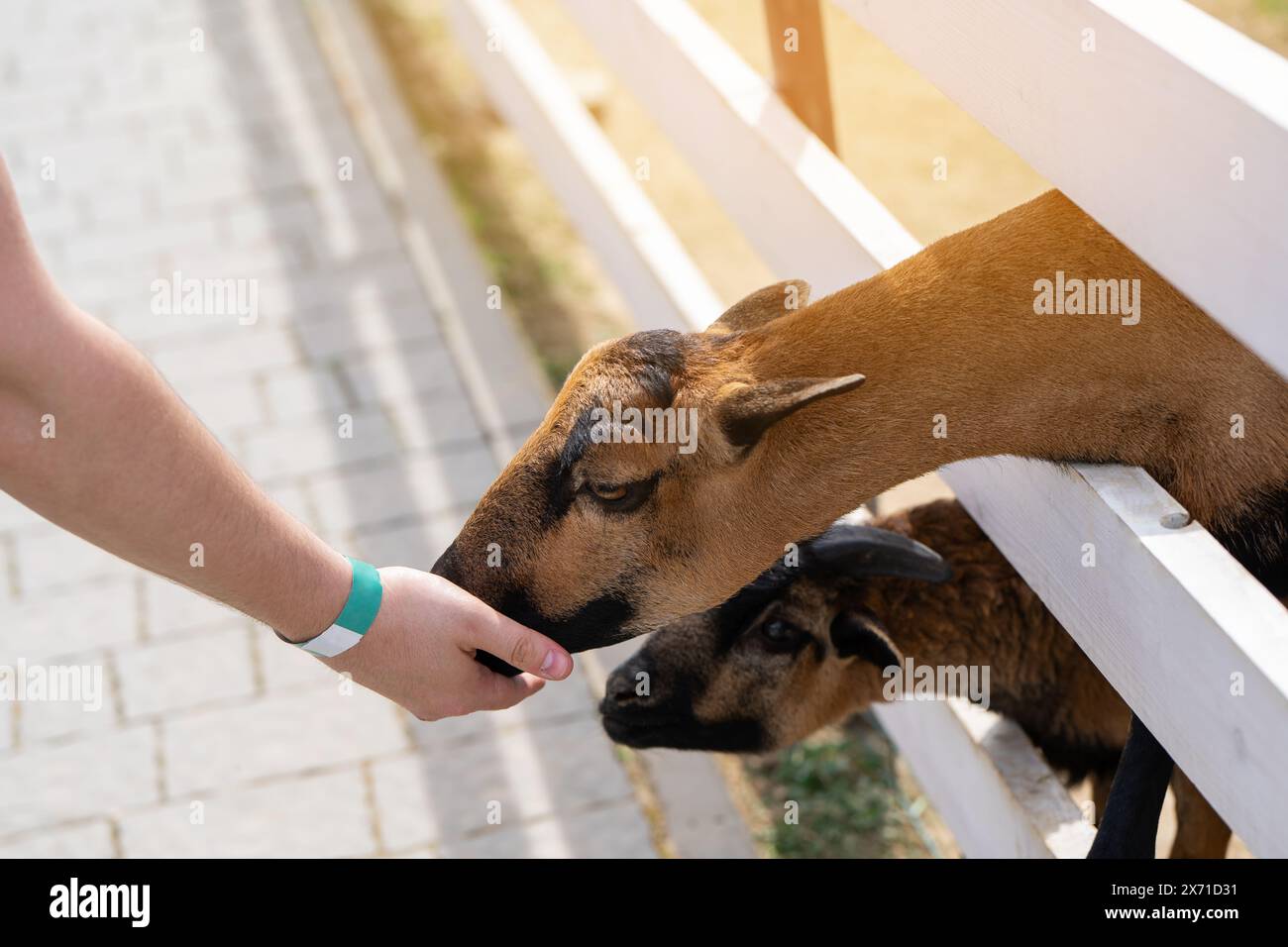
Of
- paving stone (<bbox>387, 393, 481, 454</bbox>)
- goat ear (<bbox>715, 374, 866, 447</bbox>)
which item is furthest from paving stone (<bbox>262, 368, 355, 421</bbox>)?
goat ear (<bbox>715, 374, 866, 447</bbox>)

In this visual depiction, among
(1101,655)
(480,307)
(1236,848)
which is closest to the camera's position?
(1101,655)

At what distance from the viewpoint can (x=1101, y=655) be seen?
2.52 meters

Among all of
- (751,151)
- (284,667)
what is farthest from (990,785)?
(284,667)

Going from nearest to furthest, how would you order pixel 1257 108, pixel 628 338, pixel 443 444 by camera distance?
pixel 1257 108 → pixel 628 338 → pixel 443 444

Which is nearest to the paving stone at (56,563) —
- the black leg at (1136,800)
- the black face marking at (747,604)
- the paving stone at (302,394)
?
the paving stone at (302,394)

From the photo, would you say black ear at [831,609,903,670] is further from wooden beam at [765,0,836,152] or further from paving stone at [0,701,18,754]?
paving stone at [0,701,18,754]

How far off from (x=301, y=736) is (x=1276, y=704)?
354 centimetres

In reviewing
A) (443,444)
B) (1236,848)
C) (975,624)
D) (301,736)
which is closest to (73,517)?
(975,624)

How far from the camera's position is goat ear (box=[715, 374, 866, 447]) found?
7.82ft

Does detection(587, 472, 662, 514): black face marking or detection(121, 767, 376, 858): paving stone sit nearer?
detection(587, 472, 662, 514): black face marking

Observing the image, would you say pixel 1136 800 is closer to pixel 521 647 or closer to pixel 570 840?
pixel 521 647

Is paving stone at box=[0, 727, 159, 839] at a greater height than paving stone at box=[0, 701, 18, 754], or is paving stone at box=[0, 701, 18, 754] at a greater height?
paving stone at box=[0, 701, 18, 754]

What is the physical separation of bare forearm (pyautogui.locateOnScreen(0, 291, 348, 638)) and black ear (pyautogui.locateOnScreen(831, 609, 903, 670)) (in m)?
1.32

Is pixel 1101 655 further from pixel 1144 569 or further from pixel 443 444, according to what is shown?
pixel 443 444
